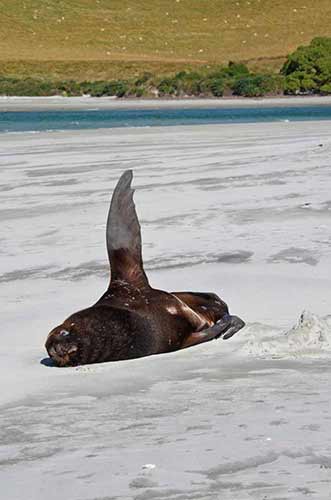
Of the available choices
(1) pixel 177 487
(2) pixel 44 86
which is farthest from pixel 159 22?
(1) pixel 177 487

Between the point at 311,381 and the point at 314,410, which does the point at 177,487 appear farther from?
the point at 311,381

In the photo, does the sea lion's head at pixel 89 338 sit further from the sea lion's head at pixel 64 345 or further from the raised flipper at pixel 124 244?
the raised flipper at pixel 124 244

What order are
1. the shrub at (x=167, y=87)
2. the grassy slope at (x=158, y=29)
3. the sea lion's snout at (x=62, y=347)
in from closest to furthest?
the sea lion's snout at (x=62, y=347) → the shrub at (x=167, y=87) → the grassy slope at (x=158, y=29)

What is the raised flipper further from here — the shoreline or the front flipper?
the shoreline

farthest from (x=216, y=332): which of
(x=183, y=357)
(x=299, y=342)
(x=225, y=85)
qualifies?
(x=225, y=85)

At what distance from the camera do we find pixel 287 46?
90562mm

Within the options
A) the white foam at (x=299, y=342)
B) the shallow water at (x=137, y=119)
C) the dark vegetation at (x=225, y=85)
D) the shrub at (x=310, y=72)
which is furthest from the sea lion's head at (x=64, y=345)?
the shrub at (x=310, y=72)

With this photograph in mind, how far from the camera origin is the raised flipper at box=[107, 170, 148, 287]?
5.80 metres

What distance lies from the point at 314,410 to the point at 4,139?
17.7 m

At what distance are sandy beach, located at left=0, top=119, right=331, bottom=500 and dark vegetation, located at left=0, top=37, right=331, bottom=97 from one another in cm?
4196

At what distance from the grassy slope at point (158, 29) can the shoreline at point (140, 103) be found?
2845 cm

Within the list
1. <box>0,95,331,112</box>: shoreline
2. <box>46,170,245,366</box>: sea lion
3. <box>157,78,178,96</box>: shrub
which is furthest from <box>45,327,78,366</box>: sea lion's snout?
<box>157,78,178,96</box>: shrub

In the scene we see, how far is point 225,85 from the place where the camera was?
5553 cm

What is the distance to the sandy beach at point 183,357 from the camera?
146 inches
